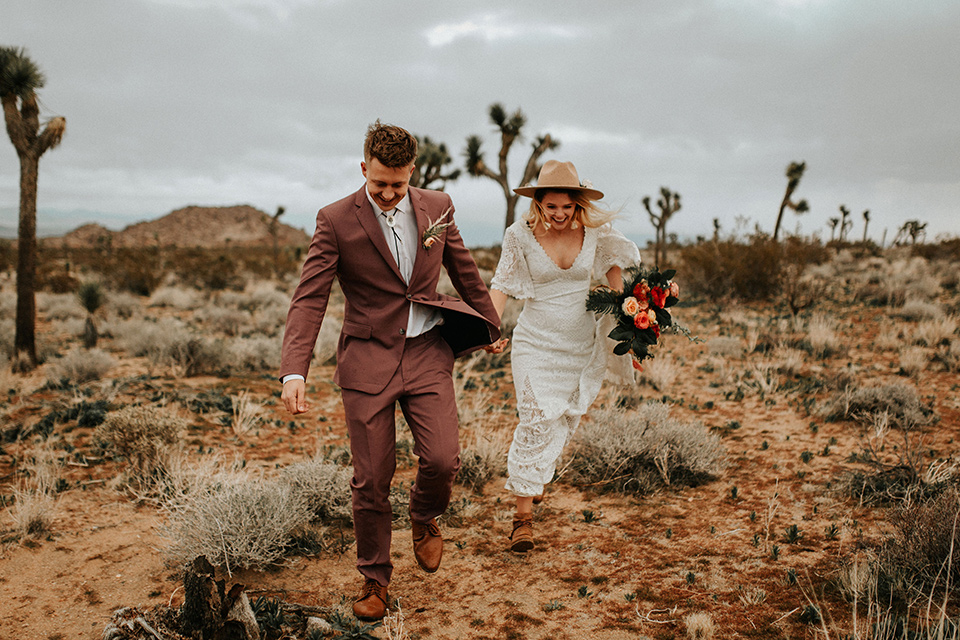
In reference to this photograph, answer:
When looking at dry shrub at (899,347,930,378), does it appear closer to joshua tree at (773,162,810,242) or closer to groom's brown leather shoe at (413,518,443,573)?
groom's brown leather shoe at (413,518,443,573)

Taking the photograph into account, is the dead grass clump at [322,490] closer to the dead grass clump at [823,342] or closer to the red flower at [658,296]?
the red flower at [658,296]

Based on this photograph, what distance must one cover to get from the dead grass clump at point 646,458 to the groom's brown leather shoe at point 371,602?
2281 millimetres

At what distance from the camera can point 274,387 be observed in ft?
28.3

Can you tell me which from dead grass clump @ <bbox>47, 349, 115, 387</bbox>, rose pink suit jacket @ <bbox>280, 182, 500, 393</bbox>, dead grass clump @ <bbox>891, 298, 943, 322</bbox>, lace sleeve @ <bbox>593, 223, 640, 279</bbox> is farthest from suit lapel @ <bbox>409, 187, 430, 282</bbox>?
dead grass clump @ <bbox>891, 298, 943, 322</bbox>

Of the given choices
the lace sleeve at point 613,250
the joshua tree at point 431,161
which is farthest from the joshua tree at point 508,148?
the lace sleeve at point 613,250

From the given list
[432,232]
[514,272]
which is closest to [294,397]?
[432,232]

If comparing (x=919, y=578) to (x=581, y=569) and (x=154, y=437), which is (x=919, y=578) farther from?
(x=154, y=437)

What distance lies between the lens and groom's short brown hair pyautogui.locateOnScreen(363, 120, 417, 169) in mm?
2824

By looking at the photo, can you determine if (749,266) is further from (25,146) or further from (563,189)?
(25,146)

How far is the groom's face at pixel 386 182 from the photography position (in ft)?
9.45

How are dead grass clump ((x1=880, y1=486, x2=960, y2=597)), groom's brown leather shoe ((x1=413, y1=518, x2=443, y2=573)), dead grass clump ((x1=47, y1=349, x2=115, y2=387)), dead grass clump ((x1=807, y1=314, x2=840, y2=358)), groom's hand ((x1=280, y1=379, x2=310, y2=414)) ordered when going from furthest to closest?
dead grass clump ((x1=807, y1=314, x2=840, y2=358)) < dead grass clump ((x1=47, y1=349, x2=115, y2=387)) < groom's brown leather shoe ((x1=413, y1=518, x2=443, y2=573)) < dead grass clump ((x1=880, y1=486, x2=960, y2=597)) < groom's hand ((x1=280, y1=379, x2=310, y2=414))

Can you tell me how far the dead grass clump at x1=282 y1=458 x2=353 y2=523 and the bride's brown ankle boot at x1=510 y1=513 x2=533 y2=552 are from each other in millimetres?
1248

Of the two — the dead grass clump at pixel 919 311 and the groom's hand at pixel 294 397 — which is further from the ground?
the dead grass clump at pixel 919 311

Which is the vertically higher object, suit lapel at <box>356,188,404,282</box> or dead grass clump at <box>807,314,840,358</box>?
suit lapel at <box>356,188,404,282</box>
